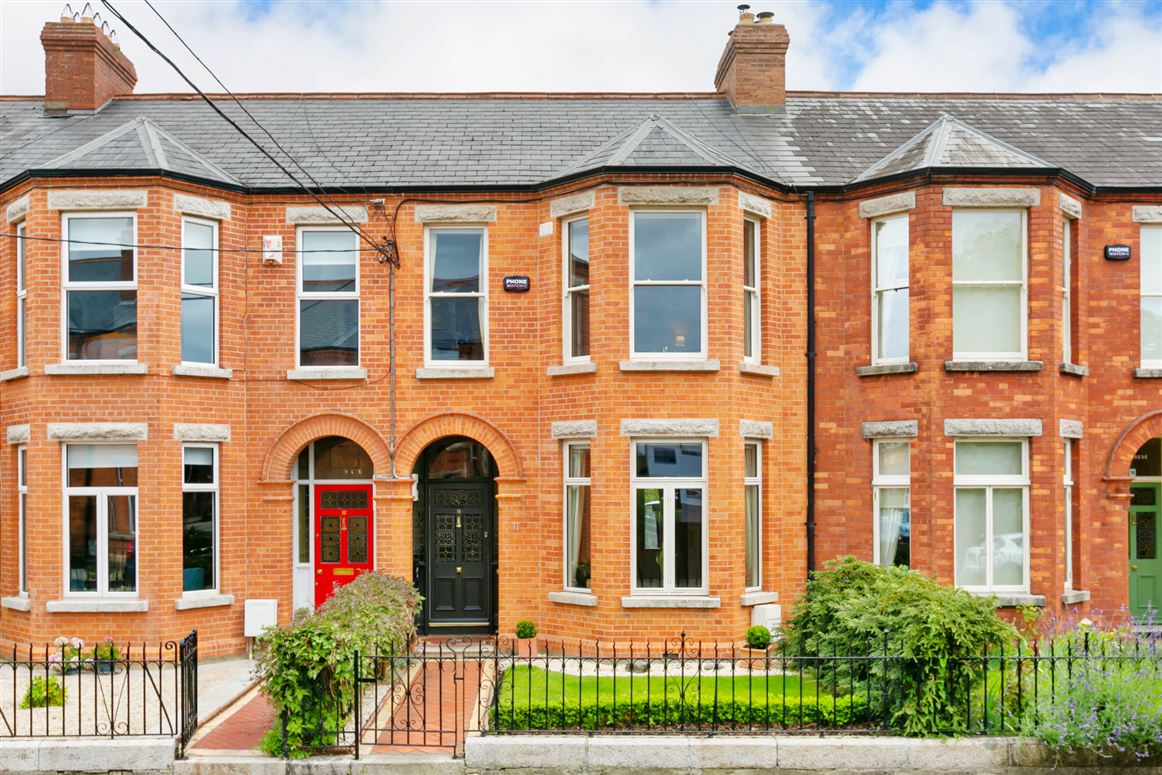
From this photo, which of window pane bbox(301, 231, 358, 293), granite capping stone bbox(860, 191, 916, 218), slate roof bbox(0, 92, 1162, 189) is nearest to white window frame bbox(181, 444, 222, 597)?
window pane bbox(301, 231, 358, 293)

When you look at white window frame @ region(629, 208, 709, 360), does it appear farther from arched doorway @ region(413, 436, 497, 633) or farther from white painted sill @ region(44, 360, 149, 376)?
white painted sill @ region(44, 360, 149, 376)

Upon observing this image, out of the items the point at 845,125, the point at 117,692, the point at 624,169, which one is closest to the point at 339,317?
the point at 624,169

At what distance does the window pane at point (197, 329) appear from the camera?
14.1 m

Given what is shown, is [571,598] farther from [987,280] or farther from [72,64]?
[72,64]

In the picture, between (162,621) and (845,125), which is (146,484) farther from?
(845,125)

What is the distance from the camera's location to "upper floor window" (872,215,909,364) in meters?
14.3

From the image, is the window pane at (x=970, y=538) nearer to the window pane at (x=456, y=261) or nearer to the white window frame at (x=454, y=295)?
the white window frame at (x=454, y=295)

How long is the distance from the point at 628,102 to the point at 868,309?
5.97 m

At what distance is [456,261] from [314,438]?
131 inches

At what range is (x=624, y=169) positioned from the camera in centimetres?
1367

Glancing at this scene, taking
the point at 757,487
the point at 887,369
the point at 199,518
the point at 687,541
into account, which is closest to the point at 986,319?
the point at 887,369

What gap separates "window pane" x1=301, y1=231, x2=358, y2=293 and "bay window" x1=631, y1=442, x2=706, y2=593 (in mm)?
5019

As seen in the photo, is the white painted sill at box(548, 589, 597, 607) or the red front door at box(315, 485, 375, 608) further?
the red front door at box(315, 485, 375, 608)

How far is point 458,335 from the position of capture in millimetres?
14836
